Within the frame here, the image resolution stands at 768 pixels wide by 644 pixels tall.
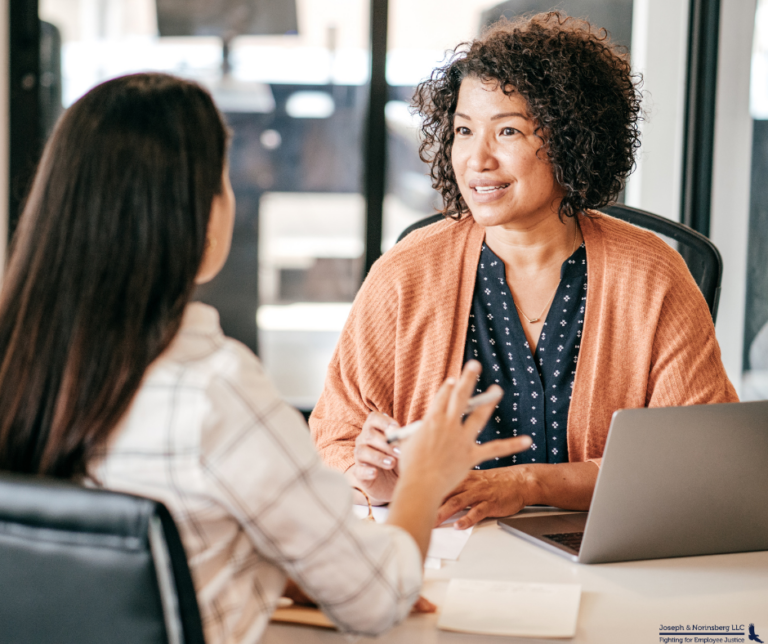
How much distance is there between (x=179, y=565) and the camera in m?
0.64

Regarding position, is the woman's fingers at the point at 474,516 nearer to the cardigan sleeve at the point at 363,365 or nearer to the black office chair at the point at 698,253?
the cardigan sleeve at the point at 363,365

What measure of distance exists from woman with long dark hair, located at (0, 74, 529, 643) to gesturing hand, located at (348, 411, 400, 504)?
44 centimetres

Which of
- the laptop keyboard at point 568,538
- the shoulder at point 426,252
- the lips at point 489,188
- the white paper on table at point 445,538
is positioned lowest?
the white paper on table at point 445,538

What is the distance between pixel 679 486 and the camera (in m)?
1.03

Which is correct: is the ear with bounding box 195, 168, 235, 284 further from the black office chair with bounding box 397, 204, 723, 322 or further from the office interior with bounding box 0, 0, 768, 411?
the office interior with bounding box 0, 0, 768, 411

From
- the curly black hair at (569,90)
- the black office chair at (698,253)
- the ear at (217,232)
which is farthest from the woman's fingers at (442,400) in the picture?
the black office chair at (698,253)

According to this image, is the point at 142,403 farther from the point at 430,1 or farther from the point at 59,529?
the point at 430,1

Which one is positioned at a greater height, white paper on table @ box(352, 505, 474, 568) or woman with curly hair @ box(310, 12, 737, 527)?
woman with curly hair @ box(310, 12, 737, 527)

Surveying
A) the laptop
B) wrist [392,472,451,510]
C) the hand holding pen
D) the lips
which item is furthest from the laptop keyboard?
the lips

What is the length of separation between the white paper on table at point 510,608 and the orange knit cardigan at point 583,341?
445 mm

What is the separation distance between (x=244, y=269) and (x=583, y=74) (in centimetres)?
223

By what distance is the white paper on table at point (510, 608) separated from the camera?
0.88 meters

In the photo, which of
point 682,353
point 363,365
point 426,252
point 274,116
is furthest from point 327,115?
point 682,353

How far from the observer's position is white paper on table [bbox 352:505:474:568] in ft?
3.59
